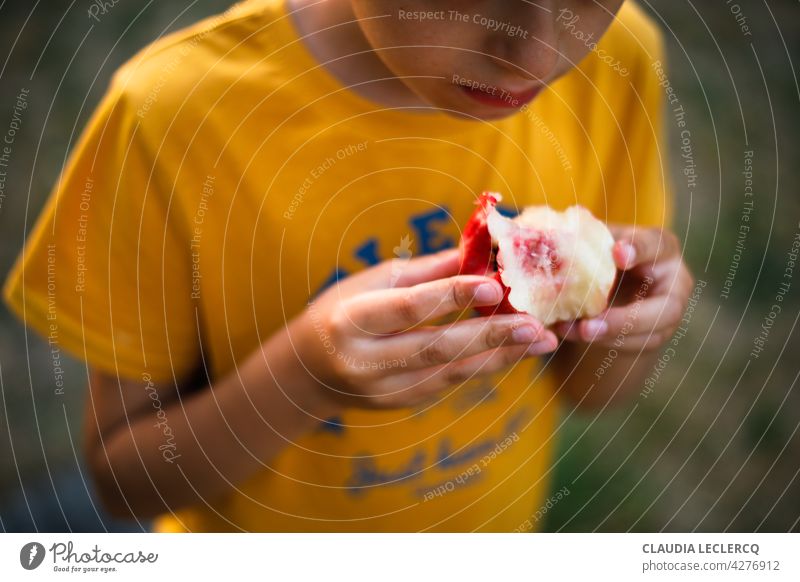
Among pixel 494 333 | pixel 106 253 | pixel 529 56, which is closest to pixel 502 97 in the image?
pixel 529 56

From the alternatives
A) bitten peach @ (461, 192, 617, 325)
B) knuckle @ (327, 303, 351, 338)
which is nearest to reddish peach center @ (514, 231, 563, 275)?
bitten peach @ (461, 192, 617, 325)

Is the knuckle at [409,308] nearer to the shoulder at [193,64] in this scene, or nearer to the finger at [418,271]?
the finger at [418,271]

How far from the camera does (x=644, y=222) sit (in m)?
0.52

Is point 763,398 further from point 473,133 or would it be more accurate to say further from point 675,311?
point 473,133

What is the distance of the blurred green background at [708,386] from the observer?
514mm

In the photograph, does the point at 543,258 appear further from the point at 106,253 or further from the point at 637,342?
the point at 106,253

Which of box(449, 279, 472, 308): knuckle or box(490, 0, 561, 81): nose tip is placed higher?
box(490, 0, 561, 81): nose tip

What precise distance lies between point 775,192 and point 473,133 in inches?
9.6

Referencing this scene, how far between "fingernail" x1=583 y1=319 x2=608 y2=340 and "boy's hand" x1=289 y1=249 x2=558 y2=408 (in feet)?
0.12

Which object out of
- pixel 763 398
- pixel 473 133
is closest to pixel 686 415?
pixel 763 398

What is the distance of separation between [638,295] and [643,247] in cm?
4

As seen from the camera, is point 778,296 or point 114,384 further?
point 778,296

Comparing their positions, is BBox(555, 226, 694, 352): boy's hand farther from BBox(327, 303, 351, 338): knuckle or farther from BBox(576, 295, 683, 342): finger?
BBox(327, 303, 351, 338): knuckle

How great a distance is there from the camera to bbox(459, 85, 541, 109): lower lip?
0.40 metres
